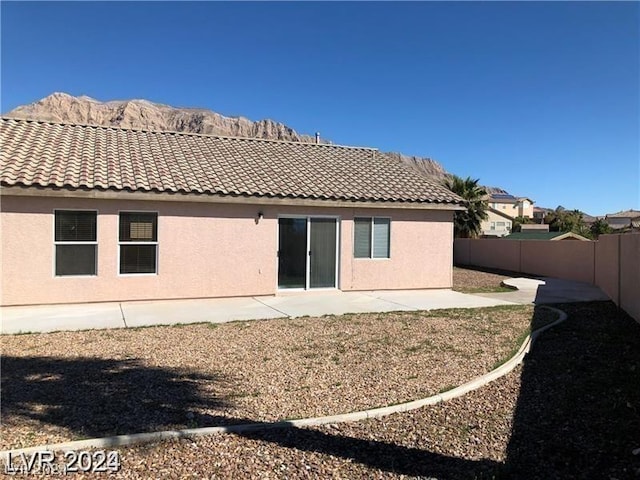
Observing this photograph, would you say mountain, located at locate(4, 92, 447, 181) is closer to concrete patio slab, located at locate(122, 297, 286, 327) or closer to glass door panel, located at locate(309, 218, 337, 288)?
glass door panel, located at locate(309, 218, 337, 288)

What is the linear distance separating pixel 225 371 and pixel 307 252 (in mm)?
8154

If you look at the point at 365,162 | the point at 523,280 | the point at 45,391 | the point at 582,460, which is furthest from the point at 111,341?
the point at 523,280

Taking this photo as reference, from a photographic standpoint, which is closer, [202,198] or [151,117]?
[202,198]

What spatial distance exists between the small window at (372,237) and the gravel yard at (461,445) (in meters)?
9.09

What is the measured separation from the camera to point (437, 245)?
1658cm

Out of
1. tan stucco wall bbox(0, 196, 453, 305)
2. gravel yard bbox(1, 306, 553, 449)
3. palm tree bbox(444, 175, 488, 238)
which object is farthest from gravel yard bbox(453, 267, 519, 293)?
palm tree bbox(444, 175, 488, 238)

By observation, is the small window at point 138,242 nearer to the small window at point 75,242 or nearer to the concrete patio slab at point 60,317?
the small window at point 75,242

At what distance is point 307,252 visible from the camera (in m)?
15.0

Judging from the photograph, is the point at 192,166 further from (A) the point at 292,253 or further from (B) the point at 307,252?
(B) the point at 307,252

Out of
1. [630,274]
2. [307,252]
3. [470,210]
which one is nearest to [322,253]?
[307,252]

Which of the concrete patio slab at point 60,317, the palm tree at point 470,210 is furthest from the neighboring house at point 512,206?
the concrete patio slab at point 60,317

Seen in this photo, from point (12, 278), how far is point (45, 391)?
23.3 feet

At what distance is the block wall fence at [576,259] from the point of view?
501 inches

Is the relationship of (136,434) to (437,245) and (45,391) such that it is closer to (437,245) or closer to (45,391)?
(45,391)
